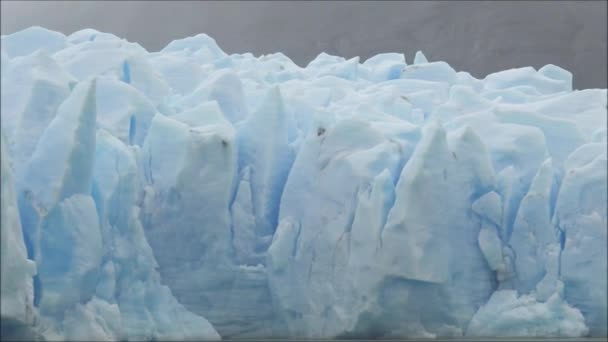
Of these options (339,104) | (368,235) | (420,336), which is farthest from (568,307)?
(339,104)

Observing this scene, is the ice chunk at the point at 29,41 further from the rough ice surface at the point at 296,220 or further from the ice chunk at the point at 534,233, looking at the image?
the ice chunk at the point at 534,233

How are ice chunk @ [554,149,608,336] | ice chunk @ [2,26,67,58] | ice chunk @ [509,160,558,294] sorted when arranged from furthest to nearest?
ice chunk @ [2,26,67,58] < ice chunk @ [509,160,558,294] < ice chunk @ [554,149,608,336]

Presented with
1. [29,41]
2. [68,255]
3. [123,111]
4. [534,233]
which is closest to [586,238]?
[534,233]

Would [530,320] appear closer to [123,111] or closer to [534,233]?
[534,233]

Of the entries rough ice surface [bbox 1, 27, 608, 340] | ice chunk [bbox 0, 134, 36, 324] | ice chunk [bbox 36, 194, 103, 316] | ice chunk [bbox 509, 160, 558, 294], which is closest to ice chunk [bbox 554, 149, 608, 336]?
rough ice surface [bbox 1, 27, 608, 340]

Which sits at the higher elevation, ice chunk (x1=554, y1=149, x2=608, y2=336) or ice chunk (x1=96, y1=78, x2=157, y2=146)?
ice chunk (x1=96, y1=78, x2=157, y2=146)

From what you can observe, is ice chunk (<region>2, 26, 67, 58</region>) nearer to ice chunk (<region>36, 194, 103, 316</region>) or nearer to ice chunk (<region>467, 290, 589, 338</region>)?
ice chunk (<region>36, 194, 103, 316</region>)

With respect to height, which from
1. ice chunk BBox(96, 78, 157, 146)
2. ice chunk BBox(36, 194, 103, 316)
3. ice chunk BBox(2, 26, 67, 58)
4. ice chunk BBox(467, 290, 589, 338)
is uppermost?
ice chunk BBox(2, 26, 67, 58)

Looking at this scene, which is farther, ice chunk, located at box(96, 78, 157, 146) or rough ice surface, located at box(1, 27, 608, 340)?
ice chunk, located at box(96, 78, 157, 146)
